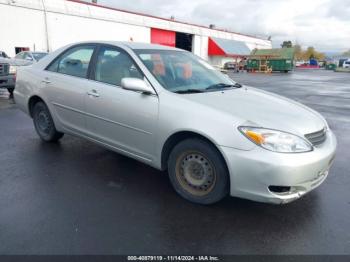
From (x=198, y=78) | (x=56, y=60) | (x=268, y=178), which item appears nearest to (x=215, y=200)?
(x=268, y=178)

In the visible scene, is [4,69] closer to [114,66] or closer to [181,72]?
[114,66]

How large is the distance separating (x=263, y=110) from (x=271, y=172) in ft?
2.53

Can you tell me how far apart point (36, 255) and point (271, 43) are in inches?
3207

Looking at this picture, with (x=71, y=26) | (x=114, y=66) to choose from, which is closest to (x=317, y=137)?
(x=114, y=66)

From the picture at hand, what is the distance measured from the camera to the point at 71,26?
91.1 ft

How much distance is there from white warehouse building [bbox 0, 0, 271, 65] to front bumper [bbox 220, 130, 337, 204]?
24782 millimetres

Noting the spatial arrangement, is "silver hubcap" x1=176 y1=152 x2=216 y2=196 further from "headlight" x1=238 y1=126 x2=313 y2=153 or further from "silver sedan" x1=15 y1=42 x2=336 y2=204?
"headlight" x1=238 y1=126 x2=313 y2=153

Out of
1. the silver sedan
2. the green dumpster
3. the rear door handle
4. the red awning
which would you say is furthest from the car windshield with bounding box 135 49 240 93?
the green dumpster

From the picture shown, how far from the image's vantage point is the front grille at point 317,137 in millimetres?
2977

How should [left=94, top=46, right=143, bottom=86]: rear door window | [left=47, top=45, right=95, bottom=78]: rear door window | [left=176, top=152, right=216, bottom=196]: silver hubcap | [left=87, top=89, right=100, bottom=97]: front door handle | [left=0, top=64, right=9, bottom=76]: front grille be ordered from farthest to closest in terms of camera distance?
1. [left=0, top=64, right=9, bottom=76]: front grille
2. [left=47, top=45, right=95, bottom=78]: rear door window
3. [left=87, top=89, right=100, bottom=97]: front door handle
4. [left=94, top=46, right=143, bottom=86]: rear door window
5. [left=176, top=152, right=216, bottom=196]: silver hubcap

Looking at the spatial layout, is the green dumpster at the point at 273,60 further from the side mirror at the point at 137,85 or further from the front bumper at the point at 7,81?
the side mirror at the point at 137,85

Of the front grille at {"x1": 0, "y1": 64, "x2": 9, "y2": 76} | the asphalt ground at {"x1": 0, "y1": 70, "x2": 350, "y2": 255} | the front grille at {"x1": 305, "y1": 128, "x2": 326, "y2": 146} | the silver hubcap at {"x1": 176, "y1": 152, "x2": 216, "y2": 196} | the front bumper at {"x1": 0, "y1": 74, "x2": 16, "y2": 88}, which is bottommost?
the asphalt ground at {"x1": 0, "y1": 70, "x2": 350, "y2": 255}

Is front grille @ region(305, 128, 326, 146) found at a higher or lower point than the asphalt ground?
higher

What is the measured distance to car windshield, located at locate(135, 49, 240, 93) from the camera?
3.57 metres
